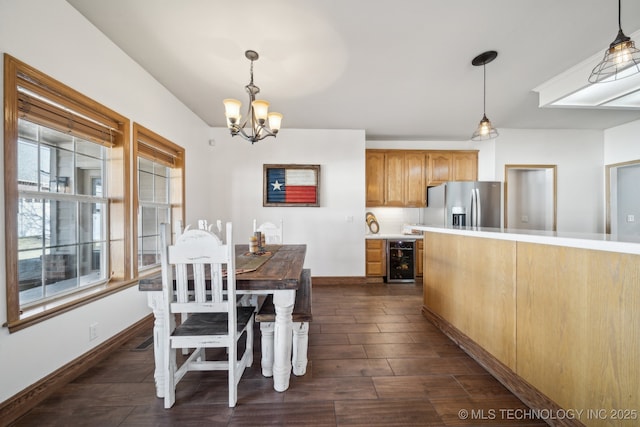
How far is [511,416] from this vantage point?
134cm

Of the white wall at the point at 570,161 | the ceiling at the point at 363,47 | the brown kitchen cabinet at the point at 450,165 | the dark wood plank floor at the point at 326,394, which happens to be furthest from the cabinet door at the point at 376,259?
the white wall at the point at 570,161

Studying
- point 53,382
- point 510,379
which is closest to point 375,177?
point 510,379

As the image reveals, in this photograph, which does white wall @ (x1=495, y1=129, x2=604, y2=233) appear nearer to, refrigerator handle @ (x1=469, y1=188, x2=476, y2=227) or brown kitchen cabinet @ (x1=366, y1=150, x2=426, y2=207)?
refrigerator handle @ (x1=469, y1=188, x2=476, y2=227)

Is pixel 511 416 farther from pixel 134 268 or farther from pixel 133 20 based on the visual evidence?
pixel 133 20

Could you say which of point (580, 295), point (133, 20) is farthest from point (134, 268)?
point (580, 295)

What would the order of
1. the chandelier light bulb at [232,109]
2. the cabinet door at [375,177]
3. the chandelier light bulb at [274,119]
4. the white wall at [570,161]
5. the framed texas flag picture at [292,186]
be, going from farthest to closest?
the cabinet door at [375,177] < the white wall at [570,161] < the framed texas flag picture at [292,186] < the chandelier light bulb at [274,119] < the chandelier light bulb at [232,109]

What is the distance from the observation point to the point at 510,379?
5.04 ft

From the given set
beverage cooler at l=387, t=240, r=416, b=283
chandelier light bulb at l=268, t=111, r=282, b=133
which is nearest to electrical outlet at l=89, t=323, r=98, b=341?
chandelier light bulb at l=268, t=111, r=282, b=133

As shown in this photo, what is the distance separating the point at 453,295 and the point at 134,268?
3.09 meters

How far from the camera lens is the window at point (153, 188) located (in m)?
2.50

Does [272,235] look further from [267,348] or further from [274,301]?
[274,301]

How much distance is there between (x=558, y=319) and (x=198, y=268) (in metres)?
1.99

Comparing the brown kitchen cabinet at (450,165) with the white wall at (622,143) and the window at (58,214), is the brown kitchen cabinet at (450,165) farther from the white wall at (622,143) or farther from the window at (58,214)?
the window at (58,214)

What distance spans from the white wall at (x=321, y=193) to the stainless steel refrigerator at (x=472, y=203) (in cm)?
140
